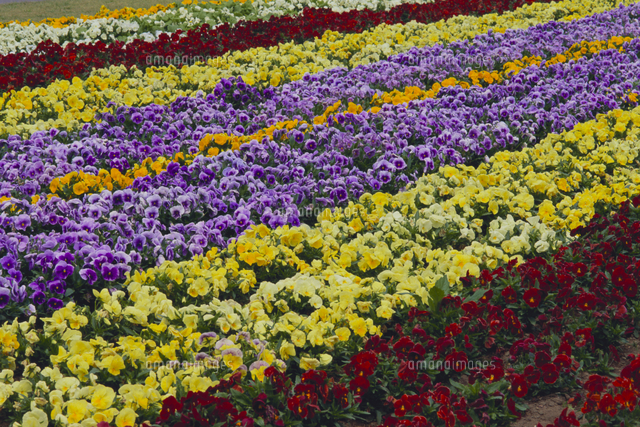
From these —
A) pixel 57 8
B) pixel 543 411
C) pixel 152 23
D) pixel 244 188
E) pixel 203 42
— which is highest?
pixel 57 8

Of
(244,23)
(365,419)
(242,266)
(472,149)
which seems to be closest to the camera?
(365,419)

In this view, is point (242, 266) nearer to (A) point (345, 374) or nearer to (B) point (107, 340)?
(B) point (107, 340)

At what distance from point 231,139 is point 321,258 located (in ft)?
7.41

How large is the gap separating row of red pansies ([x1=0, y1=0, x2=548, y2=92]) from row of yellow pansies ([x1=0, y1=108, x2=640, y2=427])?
5855mm

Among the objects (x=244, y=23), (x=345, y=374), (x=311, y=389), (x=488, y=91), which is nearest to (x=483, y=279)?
(x=345, y=374)

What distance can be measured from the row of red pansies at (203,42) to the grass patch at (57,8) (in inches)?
292

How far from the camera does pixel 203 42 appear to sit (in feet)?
34.2

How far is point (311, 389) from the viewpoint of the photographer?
116 inches

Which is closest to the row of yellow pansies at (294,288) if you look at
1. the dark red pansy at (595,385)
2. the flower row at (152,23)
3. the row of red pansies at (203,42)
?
the dark red pansy at (595,385)

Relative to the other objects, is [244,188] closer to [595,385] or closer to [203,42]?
[595,385]

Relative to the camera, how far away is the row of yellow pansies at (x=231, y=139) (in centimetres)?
523

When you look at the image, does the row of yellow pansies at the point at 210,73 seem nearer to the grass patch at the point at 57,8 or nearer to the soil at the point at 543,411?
the soil at the point at 543,411

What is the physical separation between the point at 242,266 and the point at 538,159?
3.39 metres

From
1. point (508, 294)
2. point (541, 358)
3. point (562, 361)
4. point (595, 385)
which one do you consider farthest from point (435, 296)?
point (595, 385)
